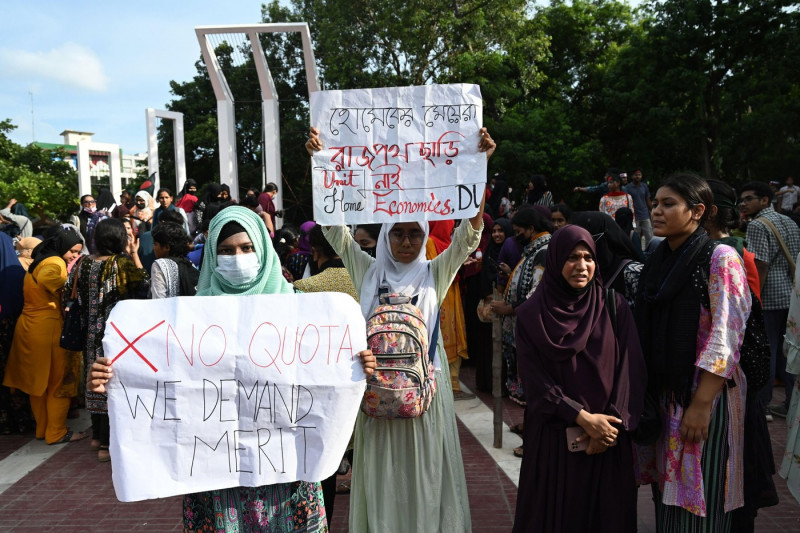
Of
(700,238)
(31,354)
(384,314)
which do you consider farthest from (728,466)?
(31,354)

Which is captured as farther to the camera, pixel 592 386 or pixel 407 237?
pixel 407 237

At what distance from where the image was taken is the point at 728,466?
279 cm

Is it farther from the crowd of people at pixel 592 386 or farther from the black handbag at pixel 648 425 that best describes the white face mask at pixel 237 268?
the black handbag at pixel 648 425

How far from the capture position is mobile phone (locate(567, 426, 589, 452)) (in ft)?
9.09

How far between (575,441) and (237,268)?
1657 mm

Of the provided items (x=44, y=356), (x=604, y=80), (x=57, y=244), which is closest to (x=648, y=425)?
(x=44, y=356)

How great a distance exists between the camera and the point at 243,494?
2.36m

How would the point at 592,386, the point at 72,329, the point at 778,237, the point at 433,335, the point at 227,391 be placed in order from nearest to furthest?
1. the point at 227,391
2. the point at 592,386
3. the point at 433,335
4. the point at 72,329
5. the point at 778,237

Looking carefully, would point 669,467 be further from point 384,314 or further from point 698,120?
point 698,120

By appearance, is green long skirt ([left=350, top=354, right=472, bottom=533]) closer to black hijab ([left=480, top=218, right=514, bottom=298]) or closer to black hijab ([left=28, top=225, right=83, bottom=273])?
black hijab ([left=480, top=218, right=514, bottom=298])

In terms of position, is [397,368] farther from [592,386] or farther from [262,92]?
[262,92]

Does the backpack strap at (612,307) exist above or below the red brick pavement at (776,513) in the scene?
above

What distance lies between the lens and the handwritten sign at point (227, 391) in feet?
7.40

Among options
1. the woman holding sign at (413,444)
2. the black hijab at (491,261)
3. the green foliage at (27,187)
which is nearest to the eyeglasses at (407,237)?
the woman holding sign at (413,444)
